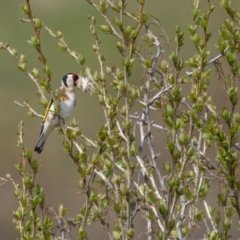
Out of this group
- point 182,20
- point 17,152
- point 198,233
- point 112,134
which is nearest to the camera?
point 112,134

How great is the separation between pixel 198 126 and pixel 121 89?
28cm

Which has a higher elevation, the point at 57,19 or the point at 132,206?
the point at 57,19

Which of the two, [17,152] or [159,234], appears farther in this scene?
[17,152]

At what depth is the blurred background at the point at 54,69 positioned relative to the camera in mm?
9805

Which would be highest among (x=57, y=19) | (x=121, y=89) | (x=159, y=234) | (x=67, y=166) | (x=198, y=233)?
(x=57, y=19)

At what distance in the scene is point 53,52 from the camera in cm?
1223

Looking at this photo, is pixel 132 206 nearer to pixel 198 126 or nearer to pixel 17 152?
pixel 198 126

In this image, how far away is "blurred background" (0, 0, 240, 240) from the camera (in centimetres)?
980

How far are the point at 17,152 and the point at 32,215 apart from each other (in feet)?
22.8

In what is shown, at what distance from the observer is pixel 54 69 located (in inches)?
467

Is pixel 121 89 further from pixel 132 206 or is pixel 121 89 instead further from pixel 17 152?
pixel 17 152

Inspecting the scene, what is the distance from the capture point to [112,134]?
347cm

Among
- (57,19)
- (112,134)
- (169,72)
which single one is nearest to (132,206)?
(112,134)

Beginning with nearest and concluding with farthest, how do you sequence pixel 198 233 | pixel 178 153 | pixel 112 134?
pixel 178 153 < pixel 112 134 < pixel 198 233
